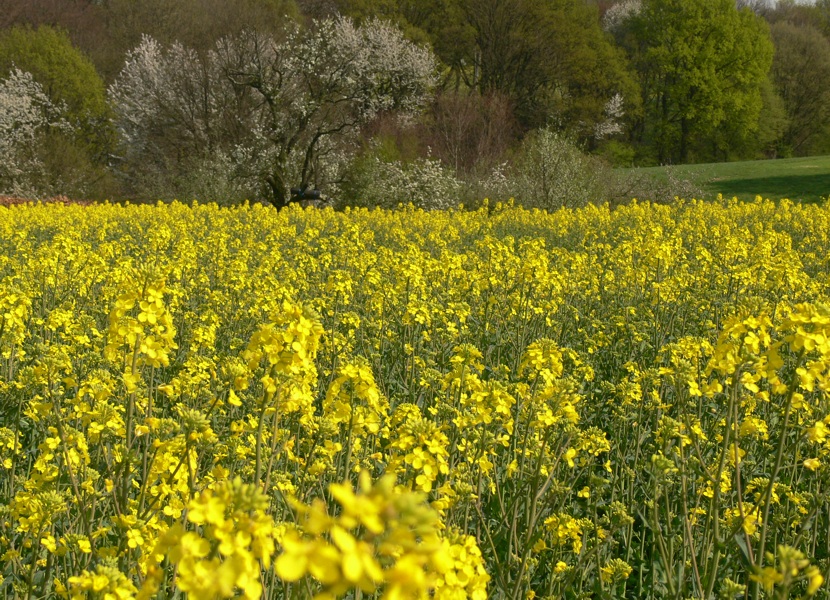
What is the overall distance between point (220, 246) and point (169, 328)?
627cm

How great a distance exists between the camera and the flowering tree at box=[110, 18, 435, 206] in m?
25.6

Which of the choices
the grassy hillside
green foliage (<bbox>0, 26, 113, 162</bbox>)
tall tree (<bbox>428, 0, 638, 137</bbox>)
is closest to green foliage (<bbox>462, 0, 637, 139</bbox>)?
tall tree (<bbox>428, 0, 638, 137</bbox>)

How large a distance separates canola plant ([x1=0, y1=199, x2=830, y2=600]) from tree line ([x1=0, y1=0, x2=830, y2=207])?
526 inches

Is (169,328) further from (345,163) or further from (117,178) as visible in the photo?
(117,178)

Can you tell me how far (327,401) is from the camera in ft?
8.84

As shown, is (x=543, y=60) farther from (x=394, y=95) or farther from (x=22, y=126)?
(x=22, y=126)

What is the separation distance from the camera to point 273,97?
1039 inches

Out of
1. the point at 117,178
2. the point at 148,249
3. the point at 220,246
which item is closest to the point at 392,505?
the point at 220,246

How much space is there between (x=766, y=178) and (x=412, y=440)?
104 feet

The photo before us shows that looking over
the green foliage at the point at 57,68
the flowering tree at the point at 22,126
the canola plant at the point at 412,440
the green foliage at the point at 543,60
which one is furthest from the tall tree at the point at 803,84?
the canola plant at the point at 412,440

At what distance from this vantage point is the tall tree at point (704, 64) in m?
44.8

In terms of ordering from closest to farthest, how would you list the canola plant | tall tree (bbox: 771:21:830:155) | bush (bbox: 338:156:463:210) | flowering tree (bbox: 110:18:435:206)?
1. the canola plant
2. bush (bbox: 338:156:463:210)
3. flowering tree (bbox: 110:18:435:206)
4. tall tree (bbox: 771:21:830:155)

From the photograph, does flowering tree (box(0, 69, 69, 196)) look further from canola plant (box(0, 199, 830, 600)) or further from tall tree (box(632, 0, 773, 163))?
tall tree (box(632, 0, 773, 163))

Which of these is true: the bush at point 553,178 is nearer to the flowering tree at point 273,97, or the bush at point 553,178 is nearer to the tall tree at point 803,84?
the flowering tree at point 273,97
